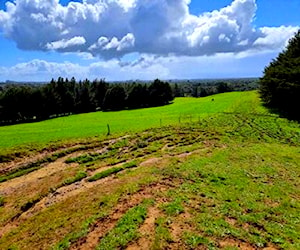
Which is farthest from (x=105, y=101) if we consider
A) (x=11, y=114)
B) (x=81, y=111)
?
(x=11, y=114)

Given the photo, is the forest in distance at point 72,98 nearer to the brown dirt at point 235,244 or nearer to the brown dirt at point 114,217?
the brown dirt at point 114,217

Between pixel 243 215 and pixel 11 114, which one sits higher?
pixel 243 215

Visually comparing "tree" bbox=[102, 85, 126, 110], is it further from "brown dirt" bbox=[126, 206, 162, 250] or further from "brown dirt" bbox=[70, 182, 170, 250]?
"brown dirt" bbox=[126, 206, 162, 250]

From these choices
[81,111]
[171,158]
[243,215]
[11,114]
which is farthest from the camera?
[81,111]

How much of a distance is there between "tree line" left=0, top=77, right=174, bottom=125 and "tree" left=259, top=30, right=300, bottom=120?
45361 mm

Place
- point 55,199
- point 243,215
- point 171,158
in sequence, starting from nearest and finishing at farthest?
1. point 243,215
2. point 55,199
3. point 171,158

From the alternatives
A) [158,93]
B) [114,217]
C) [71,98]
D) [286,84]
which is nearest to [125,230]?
[114,217]

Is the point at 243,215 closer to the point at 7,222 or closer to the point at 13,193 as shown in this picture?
the point at 7,222

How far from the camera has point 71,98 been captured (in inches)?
3856

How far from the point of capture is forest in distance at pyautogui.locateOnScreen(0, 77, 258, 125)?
8331 cm

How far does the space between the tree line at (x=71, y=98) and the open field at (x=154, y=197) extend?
57869 mm

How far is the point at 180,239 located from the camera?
11.8 meters

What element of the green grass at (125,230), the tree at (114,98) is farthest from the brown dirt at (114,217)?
the tree at (114,98)

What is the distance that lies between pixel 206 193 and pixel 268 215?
298 cm
